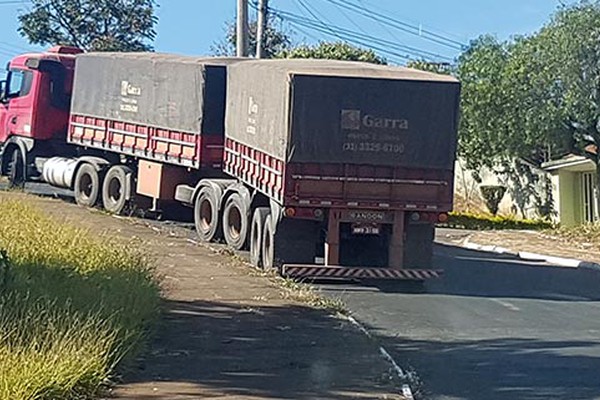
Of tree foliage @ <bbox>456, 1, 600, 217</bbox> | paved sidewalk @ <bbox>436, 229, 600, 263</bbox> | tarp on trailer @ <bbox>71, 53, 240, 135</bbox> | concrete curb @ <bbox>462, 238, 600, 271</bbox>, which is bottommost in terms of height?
concrete curb @ <bbox>462, 238, 600, 271</bbox>

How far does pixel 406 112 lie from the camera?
17516 millimetres

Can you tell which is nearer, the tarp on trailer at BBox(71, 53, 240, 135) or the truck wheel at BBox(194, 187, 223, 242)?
the truck wheel at BBox(194, 187, 223, 242)

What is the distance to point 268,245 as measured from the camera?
17.8 metres

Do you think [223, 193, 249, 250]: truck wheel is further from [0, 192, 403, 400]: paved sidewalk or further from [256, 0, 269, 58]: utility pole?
[256, 0, 269, 58]: utility pole

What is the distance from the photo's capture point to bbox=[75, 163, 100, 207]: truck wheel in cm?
2577

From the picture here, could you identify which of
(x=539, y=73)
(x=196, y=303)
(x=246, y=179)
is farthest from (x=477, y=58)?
(x=196, y=303)

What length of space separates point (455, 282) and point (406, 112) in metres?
3.18

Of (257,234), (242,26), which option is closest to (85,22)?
(242,26)

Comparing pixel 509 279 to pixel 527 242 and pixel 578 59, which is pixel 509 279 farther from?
pixel 578 59

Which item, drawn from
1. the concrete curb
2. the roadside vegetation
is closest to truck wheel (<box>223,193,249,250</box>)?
the concrete curb

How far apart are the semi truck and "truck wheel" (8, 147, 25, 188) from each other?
5770 millimetres

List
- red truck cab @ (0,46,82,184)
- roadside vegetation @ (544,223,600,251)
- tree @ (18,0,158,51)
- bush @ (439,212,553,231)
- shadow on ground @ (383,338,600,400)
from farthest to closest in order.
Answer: tree @ (18,0,158,51), bush @ (439,212,553,231), roadside vegetation @ (544,223,600,251), red truck cab @ (0,46,82,184), shadow on ground @ (383,338,600,400)

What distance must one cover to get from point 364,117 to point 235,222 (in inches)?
163

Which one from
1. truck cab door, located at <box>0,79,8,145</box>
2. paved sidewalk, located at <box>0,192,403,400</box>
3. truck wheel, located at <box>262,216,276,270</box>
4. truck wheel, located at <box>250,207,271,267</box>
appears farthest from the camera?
truck cab door, located at <box>0,79,8,145</box>
